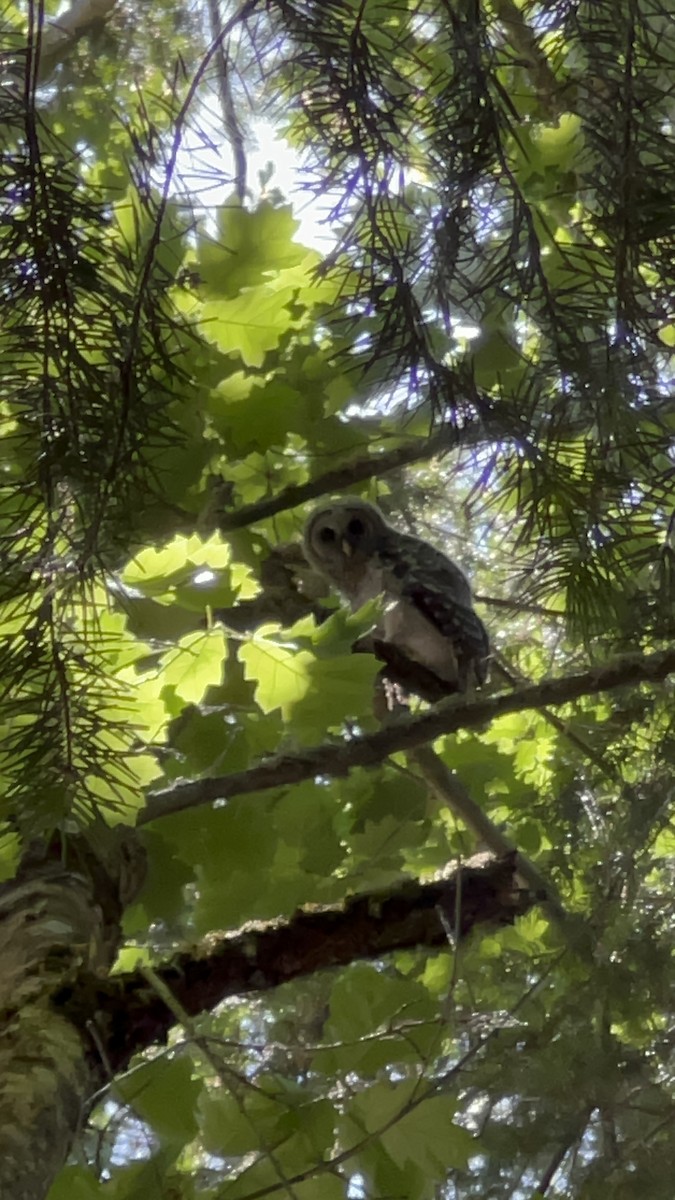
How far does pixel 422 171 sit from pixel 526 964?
1.17m

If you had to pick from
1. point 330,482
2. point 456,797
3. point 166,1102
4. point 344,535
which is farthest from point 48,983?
point 344,535

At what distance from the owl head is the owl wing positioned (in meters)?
0.05

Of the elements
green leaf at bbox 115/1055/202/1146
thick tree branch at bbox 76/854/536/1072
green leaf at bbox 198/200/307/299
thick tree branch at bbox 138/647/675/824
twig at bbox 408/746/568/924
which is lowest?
green leaf at bbox 115/1055/202/1146

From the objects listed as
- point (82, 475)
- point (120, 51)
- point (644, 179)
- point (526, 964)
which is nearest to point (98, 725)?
point (82, 475)

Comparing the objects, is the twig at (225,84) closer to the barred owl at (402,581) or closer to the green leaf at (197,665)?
the green leaf at (197,665)

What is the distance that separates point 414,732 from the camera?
3.52 ft

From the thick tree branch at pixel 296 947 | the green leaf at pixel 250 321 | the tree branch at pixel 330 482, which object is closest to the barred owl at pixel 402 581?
the tree branch at pixel 330 482

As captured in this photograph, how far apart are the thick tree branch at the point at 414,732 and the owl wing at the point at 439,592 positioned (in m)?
0.99

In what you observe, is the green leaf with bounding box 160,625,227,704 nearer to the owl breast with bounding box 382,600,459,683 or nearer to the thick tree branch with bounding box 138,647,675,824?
the thick tree branch with bounding box 138,647,675,824

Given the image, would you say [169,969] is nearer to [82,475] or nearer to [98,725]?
[98,725]

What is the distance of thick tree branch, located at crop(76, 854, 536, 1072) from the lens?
3.15 feet

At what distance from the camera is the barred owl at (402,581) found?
2.29 meters

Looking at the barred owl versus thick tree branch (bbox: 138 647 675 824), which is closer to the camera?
thick tree branch (bbox: 138 647 675 824)

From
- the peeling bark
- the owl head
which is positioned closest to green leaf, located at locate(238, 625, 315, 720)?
the peeling bark
